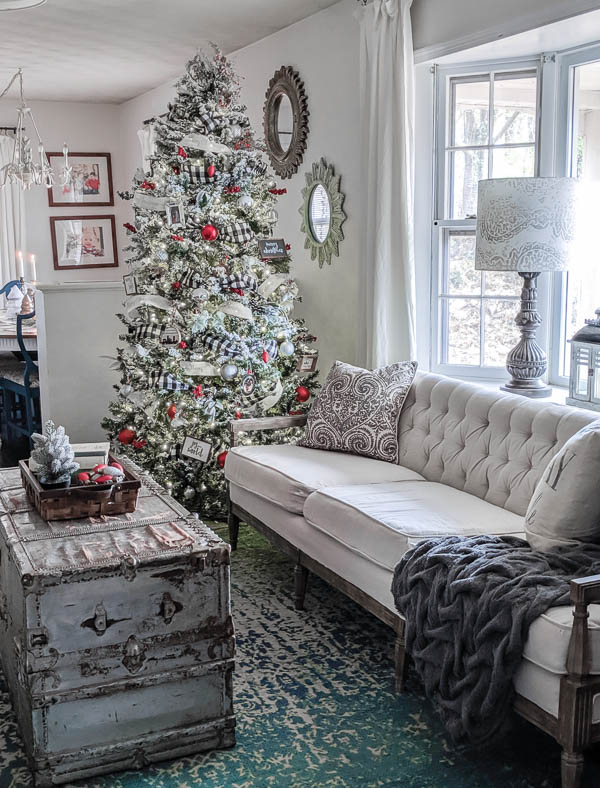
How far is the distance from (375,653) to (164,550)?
1.02 meters

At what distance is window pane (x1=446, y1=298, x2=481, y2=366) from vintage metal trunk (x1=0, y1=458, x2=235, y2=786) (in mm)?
2442

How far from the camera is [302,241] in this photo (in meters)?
5.68

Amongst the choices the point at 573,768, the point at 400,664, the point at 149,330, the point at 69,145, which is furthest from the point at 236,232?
the point at 69,145

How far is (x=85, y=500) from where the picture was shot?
8.93ft

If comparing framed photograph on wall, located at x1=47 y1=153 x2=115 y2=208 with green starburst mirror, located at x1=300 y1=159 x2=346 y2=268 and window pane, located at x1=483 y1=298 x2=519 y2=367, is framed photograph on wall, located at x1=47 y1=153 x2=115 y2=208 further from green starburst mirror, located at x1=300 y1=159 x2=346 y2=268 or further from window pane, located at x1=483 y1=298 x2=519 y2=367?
window pane, located at x1=483 y1=298 x2=519 y2=367

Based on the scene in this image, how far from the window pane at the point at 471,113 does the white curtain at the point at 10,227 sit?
5507mm

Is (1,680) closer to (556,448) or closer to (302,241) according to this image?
(556,448)

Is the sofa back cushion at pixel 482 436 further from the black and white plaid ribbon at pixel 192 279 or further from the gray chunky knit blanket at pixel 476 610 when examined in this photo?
the black and white plaid ribbon at pixel 192 279

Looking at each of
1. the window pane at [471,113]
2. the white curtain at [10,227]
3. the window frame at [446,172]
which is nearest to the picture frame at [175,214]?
the window frame at [446,172]

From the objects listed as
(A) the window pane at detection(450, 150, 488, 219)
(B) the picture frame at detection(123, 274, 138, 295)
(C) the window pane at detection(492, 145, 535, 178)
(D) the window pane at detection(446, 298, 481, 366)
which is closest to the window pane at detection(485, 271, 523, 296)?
(D) the window pane at detection(446, 298, 481, 366)

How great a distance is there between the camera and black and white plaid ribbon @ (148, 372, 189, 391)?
4.47 m

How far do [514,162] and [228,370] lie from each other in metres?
1.79

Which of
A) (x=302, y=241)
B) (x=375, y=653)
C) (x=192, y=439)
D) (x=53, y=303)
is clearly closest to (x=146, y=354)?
(x=192, y=439)

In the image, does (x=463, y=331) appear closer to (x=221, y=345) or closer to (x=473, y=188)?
(x=473, y=188)
